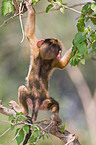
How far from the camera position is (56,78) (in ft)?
51.9

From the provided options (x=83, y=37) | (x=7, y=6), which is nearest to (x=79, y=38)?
(x=83, y=37)

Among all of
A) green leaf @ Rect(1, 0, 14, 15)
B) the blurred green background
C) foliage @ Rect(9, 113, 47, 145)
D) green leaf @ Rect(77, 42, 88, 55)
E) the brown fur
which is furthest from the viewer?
the blurred green background

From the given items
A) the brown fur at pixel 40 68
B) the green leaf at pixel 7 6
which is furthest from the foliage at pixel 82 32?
the brown fur at pixel 40 68

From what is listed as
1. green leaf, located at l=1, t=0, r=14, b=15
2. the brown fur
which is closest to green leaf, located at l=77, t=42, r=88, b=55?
green leaf, located at l=1, t=0, r=14, b=15

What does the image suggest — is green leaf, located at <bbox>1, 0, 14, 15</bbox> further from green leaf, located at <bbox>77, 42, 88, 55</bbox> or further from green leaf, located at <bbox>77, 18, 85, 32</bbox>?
green leaf, located at <bbox>77, 42, 88, 55</bbox>

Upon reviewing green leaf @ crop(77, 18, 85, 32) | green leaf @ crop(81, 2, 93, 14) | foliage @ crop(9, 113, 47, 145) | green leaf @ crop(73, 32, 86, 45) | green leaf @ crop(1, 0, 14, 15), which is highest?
green leaf @ crop(1, 0, 14, 15)

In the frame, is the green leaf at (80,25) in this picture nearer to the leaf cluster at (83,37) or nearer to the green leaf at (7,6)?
the leaf cluster at (83,37)

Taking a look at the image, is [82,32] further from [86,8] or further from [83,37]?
[86,8]

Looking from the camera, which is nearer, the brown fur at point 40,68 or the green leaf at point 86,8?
the green leaf at point 86,8

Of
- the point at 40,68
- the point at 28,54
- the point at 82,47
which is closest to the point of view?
the point at 82,47

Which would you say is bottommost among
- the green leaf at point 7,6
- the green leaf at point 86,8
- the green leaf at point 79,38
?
the green leaf at point 79,38

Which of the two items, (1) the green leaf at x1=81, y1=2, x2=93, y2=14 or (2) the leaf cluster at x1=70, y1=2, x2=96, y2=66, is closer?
(2) the leaf cluster at x1=70, y1=2, x2=96, y2=66

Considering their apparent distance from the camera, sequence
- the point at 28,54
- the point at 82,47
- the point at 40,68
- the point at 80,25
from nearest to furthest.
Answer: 1. the point at 82,47
2. the point at 80,25
3. the point at 40,68
4. the point at 28,54

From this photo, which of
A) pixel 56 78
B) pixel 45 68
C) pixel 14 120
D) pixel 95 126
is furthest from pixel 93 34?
pixel 56 78
